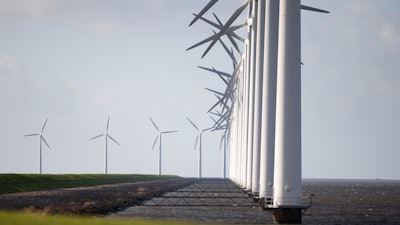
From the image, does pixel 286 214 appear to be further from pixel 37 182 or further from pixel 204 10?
pixel 37 182

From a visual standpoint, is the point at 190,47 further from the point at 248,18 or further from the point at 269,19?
the point at 248,18

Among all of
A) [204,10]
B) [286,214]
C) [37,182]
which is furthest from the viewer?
[37,182]

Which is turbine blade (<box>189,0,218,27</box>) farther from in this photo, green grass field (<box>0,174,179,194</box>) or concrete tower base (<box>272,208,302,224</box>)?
green grass field (<box>0,174,179,194</box>)

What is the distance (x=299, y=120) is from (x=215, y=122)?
143 m

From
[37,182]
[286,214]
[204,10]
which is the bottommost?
[286,214]

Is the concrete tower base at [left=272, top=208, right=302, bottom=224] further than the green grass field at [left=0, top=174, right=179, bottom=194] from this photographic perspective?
No

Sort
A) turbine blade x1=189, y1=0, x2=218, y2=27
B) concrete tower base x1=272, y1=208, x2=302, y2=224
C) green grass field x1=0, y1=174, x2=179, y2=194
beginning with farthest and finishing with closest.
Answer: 1. green grass field x1=0, y1=174, x2=179, y2=194
2. turbine blade x1=189, y1=0, x2=218, y2=27
3. concrete tower base x1=272, y1=208, x2=302, y2=224

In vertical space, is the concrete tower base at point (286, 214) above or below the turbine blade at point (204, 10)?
below

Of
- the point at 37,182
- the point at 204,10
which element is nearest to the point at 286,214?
the point at 204,10

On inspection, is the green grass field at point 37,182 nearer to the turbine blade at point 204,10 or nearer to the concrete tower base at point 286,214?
the turbine blade at point 204,10

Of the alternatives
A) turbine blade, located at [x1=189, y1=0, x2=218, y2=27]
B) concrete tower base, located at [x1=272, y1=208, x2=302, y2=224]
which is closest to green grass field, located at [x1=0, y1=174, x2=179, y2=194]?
turbine blade, located at [x1=189, y1=0, x2=218, y2=27]

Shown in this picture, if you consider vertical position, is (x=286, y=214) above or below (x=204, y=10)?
below

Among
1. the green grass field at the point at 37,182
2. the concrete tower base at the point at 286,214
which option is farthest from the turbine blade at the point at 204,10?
the green grass field at the point at 37,182

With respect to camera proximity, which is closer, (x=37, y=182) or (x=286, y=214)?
(x=286, y=214)
